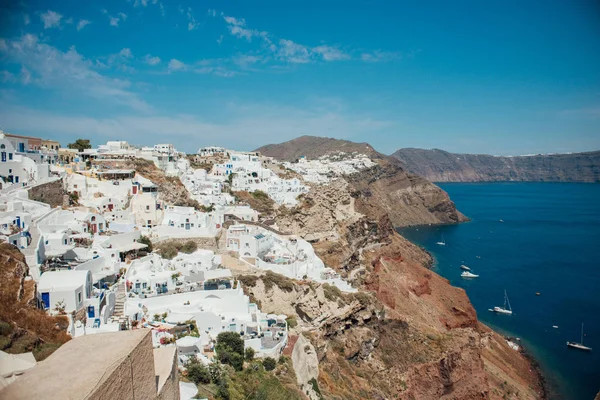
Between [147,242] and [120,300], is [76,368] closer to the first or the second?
[120,300]

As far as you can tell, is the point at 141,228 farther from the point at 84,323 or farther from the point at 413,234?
the point at 413,234

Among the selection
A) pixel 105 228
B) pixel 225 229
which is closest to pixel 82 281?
pixel 105 228

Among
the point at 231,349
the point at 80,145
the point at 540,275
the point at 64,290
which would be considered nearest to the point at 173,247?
the point at 64,290

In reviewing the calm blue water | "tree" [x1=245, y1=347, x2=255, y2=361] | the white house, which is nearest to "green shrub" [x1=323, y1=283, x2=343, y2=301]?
"tree" [x1=245, y1=347, x2=255, y2=361]

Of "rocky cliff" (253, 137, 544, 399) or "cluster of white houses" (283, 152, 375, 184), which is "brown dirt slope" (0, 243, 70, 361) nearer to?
"rocky cliff" (253, 137, 544, 399)

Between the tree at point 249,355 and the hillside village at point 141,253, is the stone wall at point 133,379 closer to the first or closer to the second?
the hillside village at point 141,253

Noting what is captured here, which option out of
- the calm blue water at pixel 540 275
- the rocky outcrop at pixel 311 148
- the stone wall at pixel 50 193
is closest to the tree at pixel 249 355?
the stone wall at pixel 50 193
